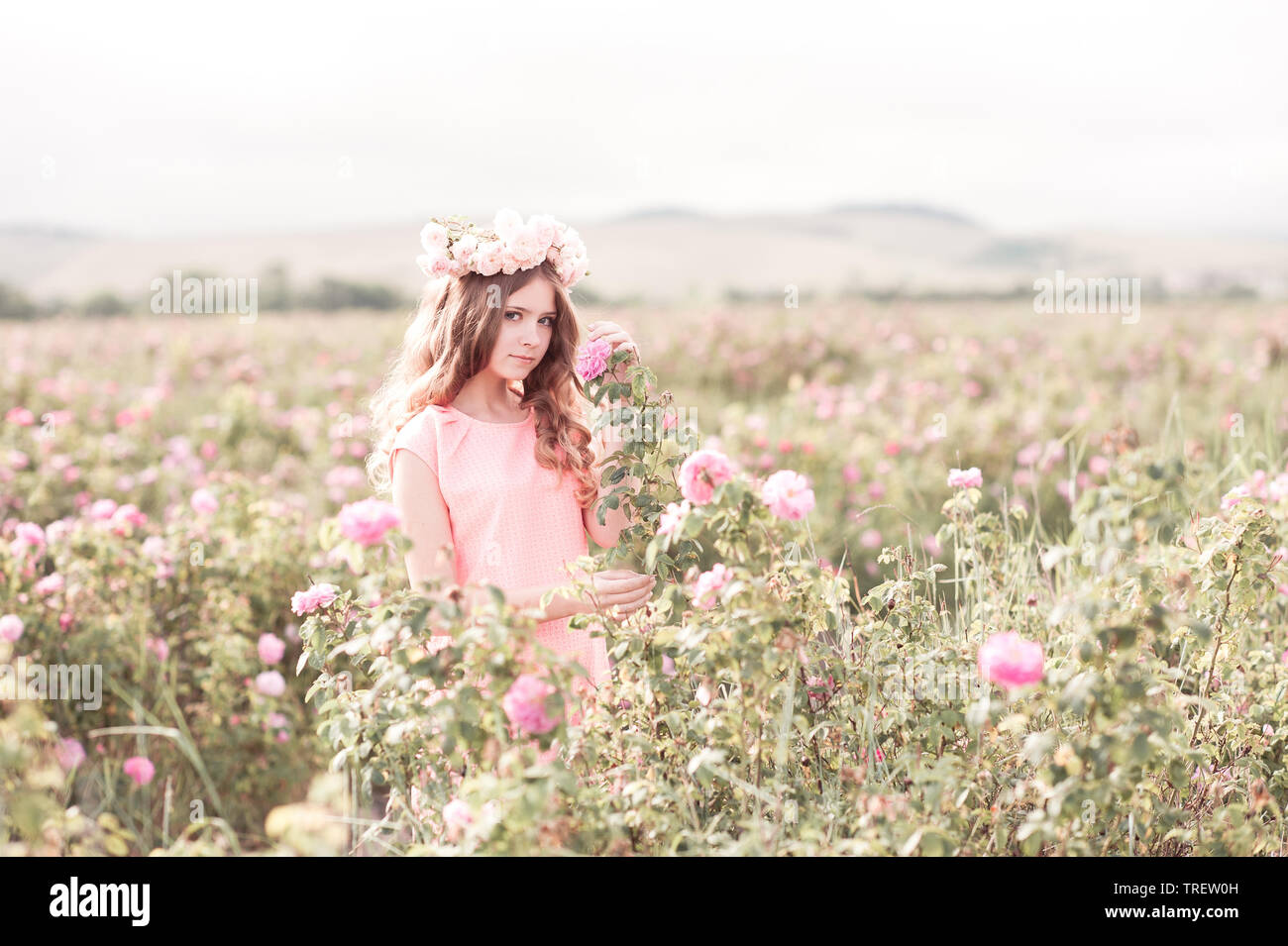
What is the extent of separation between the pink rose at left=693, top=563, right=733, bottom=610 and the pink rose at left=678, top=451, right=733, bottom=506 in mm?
127

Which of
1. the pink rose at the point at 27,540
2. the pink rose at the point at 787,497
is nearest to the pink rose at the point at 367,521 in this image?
the pink rose at the point at 787,497

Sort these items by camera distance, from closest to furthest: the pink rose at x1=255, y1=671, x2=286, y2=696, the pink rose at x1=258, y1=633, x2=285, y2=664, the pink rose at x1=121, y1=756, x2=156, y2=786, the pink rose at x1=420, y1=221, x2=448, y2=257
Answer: the pink rose at x1=420, y1=221, x2=448, y2=257
the pink rose at x1=121, y1=756, x2=156, y2=786
the pink rose at x1=255, y1=671, x2=286, y2=696
the pink rose at x1=258, y1=633, x2=285, y2=664

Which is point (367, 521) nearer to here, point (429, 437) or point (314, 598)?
point (314, 598)

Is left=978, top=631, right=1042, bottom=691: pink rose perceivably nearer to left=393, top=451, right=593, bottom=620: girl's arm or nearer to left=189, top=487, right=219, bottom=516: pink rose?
left=393, top=451, right=593, bottom=620: girl's arm

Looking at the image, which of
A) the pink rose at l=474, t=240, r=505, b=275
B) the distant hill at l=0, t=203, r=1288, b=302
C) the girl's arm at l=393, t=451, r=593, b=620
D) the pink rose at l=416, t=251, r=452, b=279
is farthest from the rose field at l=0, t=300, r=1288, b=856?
the distant hill at l=0, t=203, r=1288, b=302

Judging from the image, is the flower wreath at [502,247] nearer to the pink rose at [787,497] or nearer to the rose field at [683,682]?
the rose field at [683,682]

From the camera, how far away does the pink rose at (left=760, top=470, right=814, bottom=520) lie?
1.60 meters

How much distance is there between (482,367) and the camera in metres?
2.33

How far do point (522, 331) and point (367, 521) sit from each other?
0.90 metres

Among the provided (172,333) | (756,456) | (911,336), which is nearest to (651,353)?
(911,336)

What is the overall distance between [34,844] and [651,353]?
796 cm
